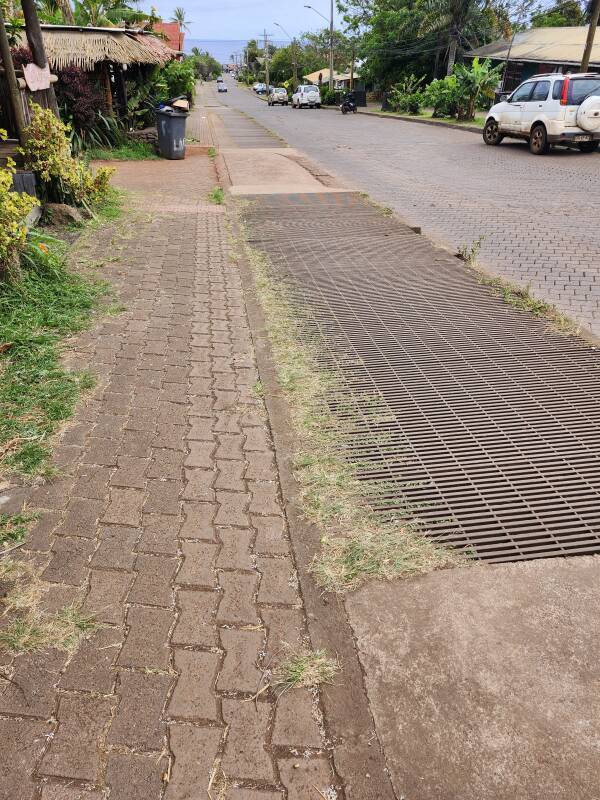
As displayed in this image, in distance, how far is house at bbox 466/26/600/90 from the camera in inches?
1238

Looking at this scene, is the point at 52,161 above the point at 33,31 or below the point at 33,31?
below

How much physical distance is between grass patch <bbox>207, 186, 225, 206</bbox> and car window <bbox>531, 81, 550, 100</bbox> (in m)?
9.78

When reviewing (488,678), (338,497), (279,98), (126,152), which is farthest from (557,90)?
(279,98)

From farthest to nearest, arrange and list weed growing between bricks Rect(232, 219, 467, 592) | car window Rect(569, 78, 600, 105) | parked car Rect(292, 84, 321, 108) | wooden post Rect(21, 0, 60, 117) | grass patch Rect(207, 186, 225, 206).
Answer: parked car Rect(292, 84, 321, 108) → car window Rect(569, 78, 600, 105) → grass patch Rect(207, 186, 225, 206) → wooden post Rect(21, 0, 60, 117) → weed growing between bricks Rect(232, 219, 467, 592)

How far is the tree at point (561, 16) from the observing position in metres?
46.4

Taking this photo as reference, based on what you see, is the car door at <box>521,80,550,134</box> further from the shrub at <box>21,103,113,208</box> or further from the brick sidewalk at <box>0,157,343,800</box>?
the brick sidewalk at <box>0,157,343,800</box>

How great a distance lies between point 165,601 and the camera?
2645mm

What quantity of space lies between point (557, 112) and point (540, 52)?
71.7 ft

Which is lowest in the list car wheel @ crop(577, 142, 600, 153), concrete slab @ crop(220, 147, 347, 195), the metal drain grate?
concrete slab @ crop(220, 147, 347, 195)

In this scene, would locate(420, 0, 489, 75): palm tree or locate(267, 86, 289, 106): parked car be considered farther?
locate(267, 86, 289, 106): parked car

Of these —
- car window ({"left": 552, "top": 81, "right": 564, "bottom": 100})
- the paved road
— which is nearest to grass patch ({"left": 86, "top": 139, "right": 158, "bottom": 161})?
the paved road

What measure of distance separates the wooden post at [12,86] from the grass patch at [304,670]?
855cm

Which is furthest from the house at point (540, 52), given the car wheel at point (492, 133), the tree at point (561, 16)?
the car wheel at point (492, 133)

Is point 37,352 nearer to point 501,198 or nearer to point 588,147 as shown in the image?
point 501,198
